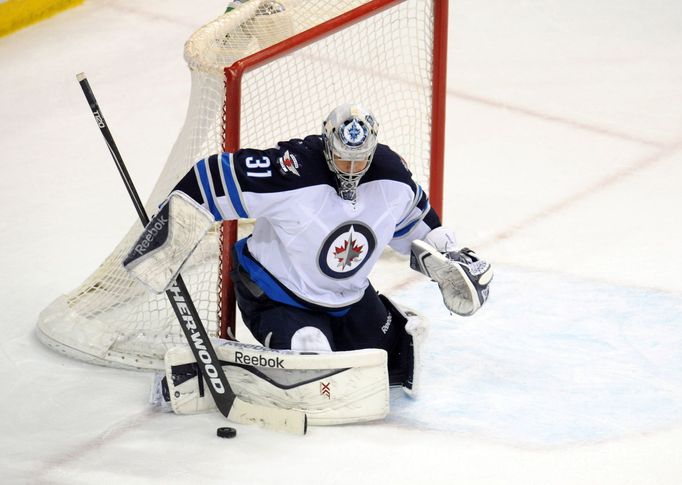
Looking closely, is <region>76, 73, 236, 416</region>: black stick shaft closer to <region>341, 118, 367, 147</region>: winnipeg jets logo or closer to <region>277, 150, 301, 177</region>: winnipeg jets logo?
<region>277, 150, 301, 177</region>: winnipeg jets logo

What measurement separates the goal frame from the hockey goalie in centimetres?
7

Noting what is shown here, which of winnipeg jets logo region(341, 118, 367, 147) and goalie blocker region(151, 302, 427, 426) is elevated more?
winnipeg jets logo region(341, 118, 367, 147)

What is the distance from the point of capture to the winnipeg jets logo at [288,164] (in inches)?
131

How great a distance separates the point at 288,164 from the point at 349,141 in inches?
6.9

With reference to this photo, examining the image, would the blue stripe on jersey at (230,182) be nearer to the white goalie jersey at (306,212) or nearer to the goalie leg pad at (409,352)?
the white goalie jersey at (306,212)

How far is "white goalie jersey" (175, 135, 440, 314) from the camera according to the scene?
333 cm

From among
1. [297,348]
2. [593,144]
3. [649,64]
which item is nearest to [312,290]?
[297,348]

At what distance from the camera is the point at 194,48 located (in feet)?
11.8

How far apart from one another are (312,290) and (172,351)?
0.39 meters

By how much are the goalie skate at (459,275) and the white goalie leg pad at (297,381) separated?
0.92ft

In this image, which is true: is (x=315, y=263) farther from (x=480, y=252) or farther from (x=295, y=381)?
(x=480, y=252)

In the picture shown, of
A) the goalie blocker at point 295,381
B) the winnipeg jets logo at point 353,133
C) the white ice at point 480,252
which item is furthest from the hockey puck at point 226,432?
the winnipeg jets logo at point 353,133

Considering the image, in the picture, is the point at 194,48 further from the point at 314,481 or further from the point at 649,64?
the point at 649,64

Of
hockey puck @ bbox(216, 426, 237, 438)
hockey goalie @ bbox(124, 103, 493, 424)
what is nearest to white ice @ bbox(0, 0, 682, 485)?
hockey puck @ bbox(216, 426, 237, 438)
